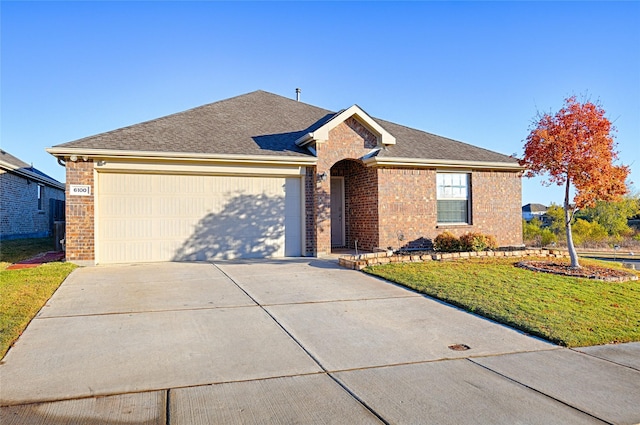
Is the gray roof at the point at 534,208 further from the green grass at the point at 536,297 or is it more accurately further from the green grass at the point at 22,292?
the green grass at the point at 22,292

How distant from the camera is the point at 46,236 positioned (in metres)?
23.2

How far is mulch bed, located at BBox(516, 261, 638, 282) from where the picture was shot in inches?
391

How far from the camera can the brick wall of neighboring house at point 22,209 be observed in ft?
60.4

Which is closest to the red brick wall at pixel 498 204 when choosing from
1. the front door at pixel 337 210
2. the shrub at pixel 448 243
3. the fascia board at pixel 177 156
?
the shrub at pixel 448 243

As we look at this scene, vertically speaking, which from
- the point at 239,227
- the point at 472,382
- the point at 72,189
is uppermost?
the point at 72,189

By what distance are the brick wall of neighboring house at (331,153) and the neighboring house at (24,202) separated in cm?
1267

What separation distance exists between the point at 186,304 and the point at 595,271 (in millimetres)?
9256

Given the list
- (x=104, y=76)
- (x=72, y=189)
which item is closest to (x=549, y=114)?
(x=72, y=189)

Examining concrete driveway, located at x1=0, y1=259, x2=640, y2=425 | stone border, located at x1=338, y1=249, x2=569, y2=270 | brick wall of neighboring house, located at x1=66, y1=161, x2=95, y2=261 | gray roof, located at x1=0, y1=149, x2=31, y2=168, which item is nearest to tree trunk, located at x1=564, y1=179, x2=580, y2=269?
stone border, located at x1=338, y1=249, x2=569, y2=270

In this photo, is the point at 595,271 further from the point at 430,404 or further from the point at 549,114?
the point at 430,404

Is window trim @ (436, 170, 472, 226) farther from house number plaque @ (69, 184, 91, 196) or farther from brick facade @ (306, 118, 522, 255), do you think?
house number plaque @ (69, 184, 91, 196)

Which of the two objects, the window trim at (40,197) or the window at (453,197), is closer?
the window at (453,197)

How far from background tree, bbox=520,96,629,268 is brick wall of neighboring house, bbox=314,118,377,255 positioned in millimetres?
5008

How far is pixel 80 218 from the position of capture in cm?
1162
